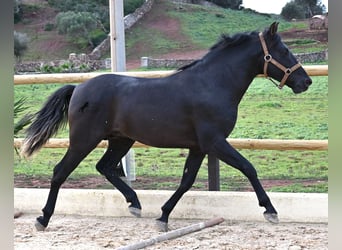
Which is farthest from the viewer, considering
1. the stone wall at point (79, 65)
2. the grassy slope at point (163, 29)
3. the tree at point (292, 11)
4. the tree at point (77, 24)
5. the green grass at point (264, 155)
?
the tree at point (77, 24)

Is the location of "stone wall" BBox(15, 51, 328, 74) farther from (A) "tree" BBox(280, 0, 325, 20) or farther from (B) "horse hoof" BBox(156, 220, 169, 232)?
(B) "horse hoof" BBox(156, 220, 169, 232)

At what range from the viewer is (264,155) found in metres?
7.93

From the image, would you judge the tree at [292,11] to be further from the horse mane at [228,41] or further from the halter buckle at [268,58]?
the halter buckle at [268,58]

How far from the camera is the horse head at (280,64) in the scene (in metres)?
3.89

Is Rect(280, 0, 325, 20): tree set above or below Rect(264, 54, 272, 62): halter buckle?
above

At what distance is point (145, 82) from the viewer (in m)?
4.23

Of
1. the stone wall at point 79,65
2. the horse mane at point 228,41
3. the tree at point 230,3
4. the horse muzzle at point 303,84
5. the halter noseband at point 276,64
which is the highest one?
the tree at point 230,3

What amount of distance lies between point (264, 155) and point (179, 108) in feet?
13.7

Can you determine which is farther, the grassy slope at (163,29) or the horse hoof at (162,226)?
the grassy slope at (163,29)

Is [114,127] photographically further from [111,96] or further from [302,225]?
[302,225]

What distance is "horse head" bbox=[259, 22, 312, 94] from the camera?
3893 millimetres

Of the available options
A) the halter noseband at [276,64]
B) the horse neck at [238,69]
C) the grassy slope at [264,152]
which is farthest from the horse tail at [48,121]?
the grassy slope at [264,152]

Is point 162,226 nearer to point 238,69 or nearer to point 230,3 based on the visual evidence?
point 238,69

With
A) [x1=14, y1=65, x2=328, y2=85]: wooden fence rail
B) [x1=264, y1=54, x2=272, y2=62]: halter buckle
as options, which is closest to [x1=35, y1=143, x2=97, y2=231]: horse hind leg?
[x1=14, y1=65, x2=328, y2=85]: wooden fence rail
